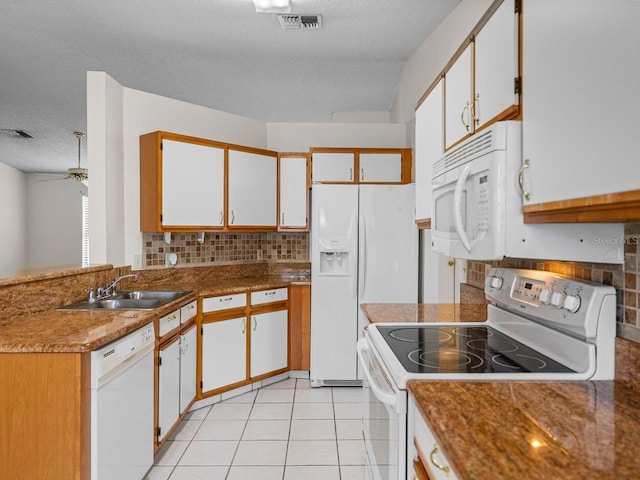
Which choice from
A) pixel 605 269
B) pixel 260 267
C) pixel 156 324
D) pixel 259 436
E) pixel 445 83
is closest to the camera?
pixel 605 269

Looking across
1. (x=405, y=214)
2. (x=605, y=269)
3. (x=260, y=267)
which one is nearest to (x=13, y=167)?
(x=260, y=267)

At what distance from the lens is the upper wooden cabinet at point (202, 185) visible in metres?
3.29

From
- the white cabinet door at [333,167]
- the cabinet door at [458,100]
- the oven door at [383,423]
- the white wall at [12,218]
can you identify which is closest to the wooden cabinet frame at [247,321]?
the white cabinet door at [333,167]

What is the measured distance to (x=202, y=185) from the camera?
11.4 ft

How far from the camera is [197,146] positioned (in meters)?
3.46

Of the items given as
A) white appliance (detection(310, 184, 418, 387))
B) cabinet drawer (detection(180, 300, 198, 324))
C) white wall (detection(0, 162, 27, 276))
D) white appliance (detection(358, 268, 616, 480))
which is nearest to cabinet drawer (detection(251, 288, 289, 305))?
white appliance (detection(310, 184, 418, 387))

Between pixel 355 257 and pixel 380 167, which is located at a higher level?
pixel 380 167

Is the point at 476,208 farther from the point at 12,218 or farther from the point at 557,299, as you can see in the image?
the point at 12,218

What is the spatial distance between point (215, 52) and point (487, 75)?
9.47 feet

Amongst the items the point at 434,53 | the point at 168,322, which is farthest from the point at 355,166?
the point at 168,322

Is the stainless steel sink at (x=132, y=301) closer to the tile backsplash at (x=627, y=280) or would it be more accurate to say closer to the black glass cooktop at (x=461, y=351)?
the black glass cooktop at (x=461, y=351)

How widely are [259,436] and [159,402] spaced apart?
71 cm

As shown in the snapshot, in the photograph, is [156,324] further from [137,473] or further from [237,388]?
[237,388]

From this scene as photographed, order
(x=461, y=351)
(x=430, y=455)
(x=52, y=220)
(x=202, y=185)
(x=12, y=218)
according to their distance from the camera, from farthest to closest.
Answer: (x=52, y=220)
(x=12, y=218)
(x=202, y=185)
(x=461, y=351)
(x=430, y=455)
